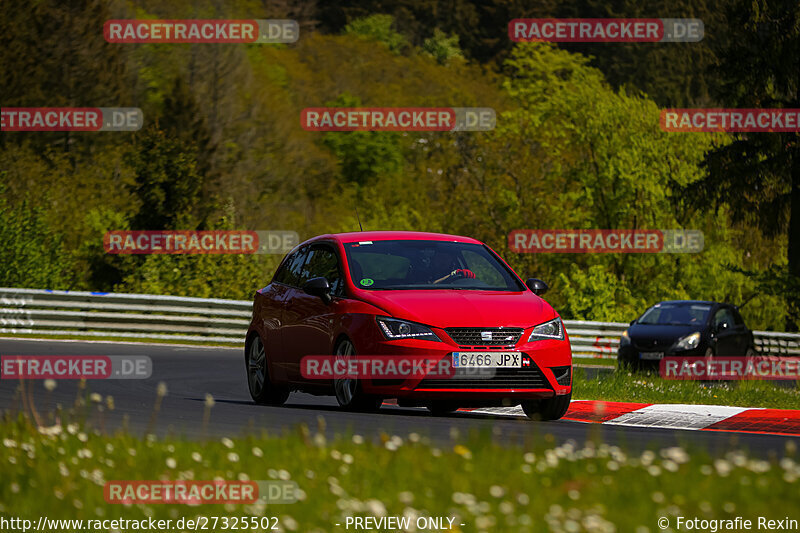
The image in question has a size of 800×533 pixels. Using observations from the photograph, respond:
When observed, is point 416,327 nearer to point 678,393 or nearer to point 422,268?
point 422,268

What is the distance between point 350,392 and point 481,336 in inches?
56.9

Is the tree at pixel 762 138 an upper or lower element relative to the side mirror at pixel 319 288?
upper

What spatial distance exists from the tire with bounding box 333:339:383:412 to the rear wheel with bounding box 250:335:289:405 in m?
1.71

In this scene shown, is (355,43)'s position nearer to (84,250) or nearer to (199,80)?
(199,80)

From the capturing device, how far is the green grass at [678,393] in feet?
53.3

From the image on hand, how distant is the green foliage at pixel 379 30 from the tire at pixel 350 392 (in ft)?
282

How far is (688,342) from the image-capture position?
84.6 feet

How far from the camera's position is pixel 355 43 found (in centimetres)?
9438
